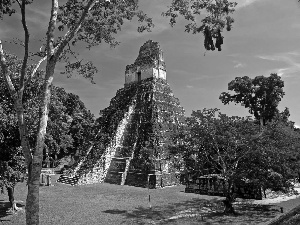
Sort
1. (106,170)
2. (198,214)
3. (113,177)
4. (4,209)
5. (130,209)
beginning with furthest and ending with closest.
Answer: (106,170) → (113,177) → (130,209) → (4,209) → (198,214)

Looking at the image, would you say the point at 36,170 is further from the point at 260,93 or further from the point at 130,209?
the point at 260,93

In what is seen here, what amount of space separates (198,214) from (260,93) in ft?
86.9

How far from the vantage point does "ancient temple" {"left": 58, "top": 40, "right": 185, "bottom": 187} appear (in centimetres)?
2608

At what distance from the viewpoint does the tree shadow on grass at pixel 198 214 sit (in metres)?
13.0

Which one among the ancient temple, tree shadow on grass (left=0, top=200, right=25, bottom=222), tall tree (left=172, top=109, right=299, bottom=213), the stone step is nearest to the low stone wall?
the ancient temple

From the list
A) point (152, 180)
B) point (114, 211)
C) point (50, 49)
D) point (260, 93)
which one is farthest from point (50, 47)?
point (260, 93)

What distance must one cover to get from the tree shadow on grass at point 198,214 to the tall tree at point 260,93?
21052 millimetres

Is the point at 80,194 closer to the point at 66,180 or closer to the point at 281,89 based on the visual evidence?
the point at 66,180

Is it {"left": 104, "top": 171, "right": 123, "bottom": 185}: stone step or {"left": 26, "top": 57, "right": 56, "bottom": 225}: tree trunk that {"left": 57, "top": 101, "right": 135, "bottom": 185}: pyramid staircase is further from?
{"left": 26, "top": 57, "right": 56, "bottom": 225}: tree trunk

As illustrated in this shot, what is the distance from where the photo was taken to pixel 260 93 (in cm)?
3644

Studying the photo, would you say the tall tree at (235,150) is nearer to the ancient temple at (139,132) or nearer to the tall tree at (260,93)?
the ancient temple at (139,132)

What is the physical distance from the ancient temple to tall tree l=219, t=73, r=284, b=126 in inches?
A: 390

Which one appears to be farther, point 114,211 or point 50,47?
point 114,211

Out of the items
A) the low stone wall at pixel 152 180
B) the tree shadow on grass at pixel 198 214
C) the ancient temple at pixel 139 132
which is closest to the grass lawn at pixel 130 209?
the tree shadow on grass at pixel 198 214
